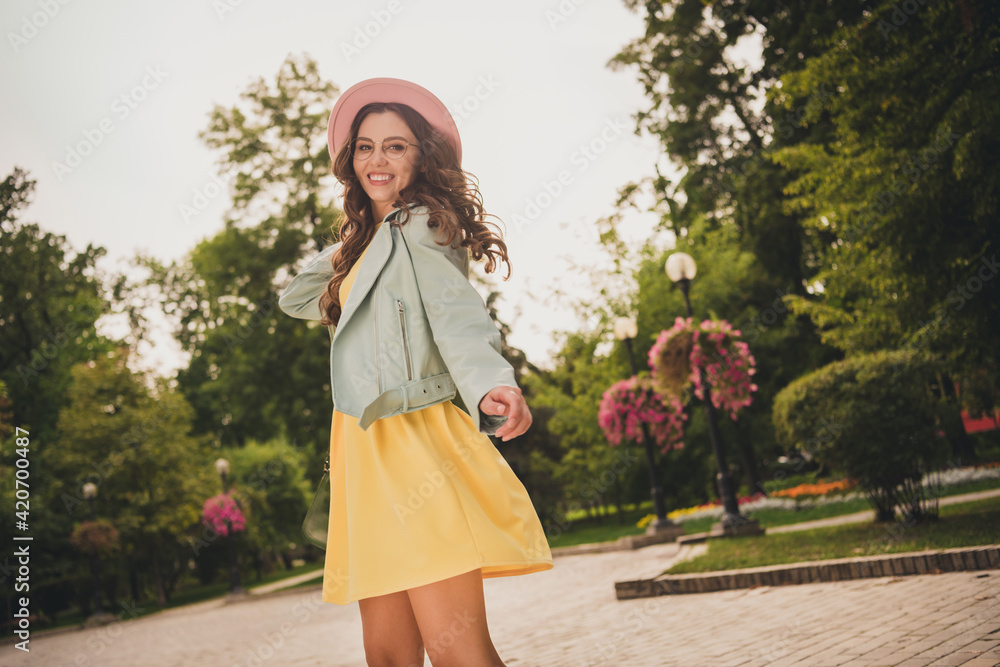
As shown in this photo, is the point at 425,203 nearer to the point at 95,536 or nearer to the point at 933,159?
the point at 933,159

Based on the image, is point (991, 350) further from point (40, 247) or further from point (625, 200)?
point (40, 247)

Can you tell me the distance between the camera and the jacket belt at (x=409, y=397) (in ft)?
6.27

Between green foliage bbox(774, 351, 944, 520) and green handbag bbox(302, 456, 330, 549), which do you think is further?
green foliage bbox(774, 351, 944, 520)

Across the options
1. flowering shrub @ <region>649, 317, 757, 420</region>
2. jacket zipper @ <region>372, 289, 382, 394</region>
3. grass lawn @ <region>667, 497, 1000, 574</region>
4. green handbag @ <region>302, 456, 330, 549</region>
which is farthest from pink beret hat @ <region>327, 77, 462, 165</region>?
flowering shrub @ <region>649, 317, 757, 420</region>

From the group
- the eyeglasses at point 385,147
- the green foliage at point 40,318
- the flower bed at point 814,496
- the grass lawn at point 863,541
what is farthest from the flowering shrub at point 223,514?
the eyeglasses at point 385,147

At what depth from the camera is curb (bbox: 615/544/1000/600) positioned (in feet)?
17.7

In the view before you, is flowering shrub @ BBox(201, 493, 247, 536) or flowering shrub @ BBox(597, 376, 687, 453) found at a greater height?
flowering shrub @ BBox(597, 376, 687, 453)

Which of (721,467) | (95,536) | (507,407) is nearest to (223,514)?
(95,536)

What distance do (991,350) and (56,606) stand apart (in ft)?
109

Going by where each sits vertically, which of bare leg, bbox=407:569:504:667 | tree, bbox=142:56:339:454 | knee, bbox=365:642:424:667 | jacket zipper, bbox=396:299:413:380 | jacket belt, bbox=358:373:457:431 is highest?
tree, bbox=142:56:339:454

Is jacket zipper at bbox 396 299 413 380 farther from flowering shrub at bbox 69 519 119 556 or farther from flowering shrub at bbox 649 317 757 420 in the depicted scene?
flowering shrub at bbox 69 519 119 556

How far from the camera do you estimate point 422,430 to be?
6.50ft

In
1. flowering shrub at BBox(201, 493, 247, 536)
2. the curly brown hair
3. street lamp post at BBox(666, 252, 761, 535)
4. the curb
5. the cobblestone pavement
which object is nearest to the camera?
the curly brown hair

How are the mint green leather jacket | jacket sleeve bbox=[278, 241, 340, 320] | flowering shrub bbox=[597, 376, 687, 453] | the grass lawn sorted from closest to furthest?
the mint green leather jacket < jacket sleeve bbox=[278, 241, 340, 320] < the grass lawn < flowering shrub bbox=[597, 376, 687, 453]
